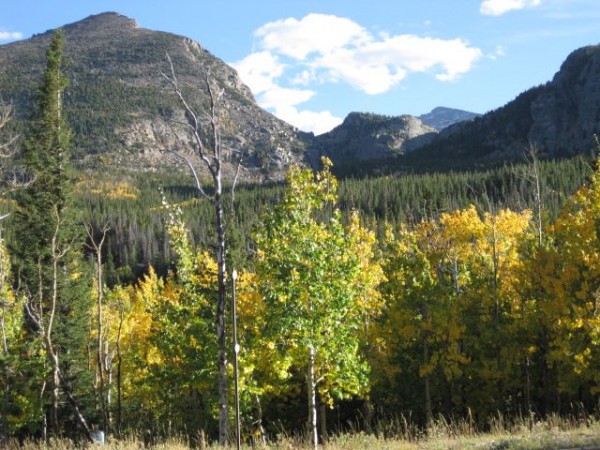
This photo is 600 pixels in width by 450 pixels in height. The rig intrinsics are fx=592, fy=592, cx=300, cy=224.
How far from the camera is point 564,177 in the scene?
123 meters

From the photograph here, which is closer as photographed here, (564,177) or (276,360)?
(276,360)

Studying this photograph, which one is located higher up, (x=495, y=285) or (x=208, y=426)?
(x=495, y=285)

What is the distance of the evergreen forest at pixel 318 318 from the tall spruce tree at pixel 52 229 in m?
0.10

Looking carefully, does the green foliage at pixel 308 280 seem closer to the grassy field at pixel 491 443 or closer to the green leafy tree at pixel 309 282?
the green leafy tree at pixel 309 282

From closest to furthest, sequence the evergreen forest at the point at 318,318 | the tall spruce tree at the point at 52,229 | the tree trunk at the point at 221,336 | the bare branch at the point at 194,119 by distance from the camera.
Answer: the tree trunk at the point at 221,336
the bare branch at the point at 194,119
the evergreen forest at the point at 318,318
the tall spruce tree at the point at 52,229

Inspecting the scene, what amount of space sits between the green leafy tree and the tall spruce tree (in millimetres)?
15718

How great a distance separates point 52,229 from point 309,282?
55.7 ft

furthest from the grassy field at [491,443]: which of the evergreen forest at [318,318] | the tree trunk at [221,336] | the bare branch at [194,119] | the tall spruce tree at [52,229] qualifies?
the tall spruce tree at [52,229]

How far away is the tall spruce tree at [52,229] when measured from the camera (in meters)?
27.7

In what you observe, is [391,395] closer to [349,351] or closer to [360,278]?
[360,278]

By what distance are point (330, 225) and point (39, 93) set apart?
22104 mm

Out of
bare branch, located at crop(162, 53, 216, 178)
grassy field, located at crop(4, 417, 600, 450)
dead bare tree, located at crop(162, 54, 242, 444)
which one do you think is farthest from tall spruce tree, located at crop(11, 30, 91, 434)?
grassy field, located at crop(4, 417, 600, 450)

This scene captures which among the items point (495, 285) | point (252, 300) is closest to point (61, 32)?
point (252, 300)

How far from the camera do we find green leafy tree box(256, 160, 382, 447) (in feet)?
46.8
